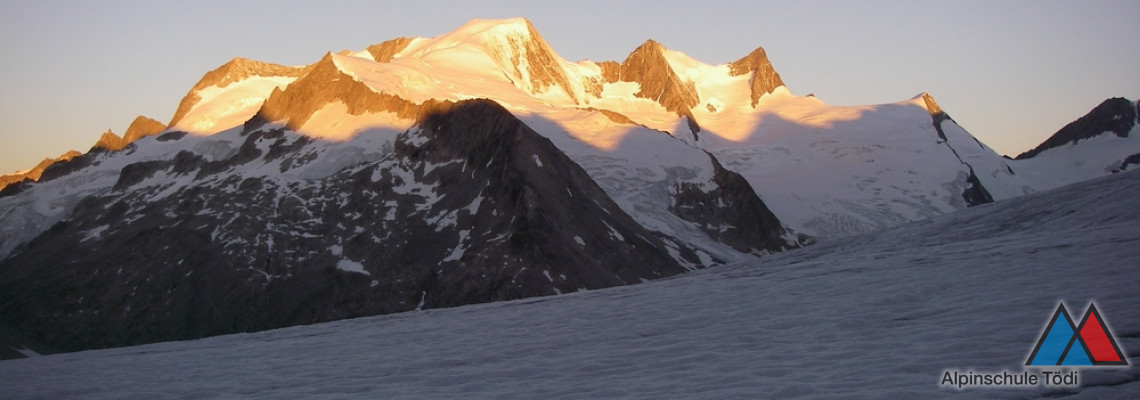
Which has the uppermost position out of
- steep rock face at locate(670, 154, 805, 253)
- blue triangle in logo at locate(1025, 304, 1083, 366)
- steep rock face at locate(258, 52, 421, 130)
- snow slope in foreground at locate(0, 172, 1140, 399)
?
steep rock face at locate(258, 52, 421, 130)

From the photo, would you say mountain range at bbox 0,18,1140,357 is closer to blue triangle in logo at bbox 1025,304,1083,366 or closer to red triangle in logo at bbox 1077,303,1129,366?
blue triangle in logo at bbox 1025,304,1083,366

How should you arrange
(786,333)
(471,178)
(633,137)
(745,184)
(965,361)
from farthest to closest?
(633,137)
(745,184)
(471,178)
(786,333)
(965,361)

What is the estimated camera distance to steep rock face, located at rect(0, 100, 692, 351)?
97.4m

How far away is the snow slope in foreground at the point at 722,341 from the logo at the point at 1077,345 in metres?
0.20

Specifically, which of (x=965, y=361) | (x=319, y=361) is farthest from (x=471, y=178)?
(x=965, y=361)

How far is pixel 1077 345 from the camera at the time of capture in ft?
49.6

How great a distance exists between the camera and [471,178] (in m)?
117

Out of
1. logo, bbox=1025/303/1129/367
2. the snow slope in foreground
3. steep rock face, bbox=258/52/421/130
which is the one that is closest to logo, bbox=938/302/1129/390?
logo, bbox=1025/303/1129/367

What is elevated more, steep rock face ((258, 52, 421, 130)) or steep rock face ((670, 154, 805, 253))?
steep rock face ((258, 52, 421, 130))

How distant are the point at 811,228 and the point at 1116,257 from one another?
17615cm

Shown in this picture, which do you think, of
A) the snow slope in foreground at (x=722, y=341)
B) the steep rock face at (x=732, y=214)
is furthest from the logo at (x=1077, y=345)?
the steep rock face at (x=732, y=214)

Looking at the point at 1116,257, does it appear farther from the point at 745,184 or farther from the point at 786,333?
the point at 745,184

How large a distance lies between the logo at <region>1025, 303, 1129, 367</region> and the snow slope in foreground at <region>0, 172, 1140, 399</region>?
0.20 m

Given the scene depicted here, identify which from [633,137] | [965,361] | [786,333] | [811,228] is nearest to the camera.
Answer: [965,361]
